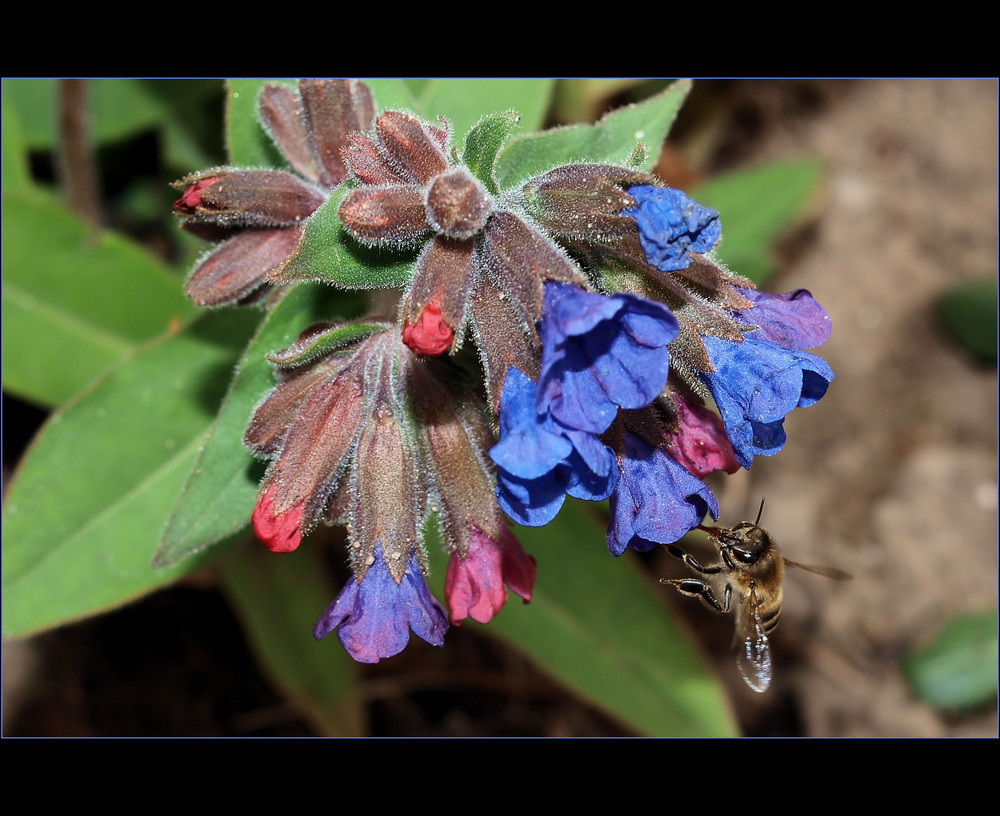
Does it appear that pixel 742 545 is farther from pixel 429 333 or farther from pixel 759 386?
pixel 429 333

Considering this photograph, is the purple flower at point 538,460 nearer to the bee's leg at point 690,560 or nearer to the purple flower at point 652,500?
the purple flower at point 652,500

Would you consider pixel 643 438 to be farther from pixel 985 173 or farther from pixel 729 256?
pixel 985 173

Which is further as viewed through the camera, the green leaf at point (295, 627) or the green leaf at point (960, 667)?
the green leaf at point (960, 667)

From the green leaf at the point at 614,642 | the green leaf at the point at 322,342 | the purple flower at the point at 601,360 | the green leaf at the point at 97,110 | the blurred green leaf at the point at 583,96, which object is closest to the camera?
the purple flower at the point at 601,360

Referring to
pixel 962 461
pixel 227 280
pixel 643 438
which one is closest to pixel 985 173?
pixel 962 461


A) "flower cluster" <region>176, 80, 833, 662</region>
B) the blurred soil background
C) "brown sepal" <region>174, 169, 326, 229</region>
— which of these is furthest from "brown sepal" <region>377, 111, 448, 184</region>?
the blurred soil background

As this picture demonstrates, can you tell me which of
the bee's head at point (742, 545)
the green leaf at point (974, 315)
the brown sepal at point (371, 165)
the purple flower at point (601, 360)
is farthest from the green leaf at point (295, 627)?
the green leaf at point (974, 315)
